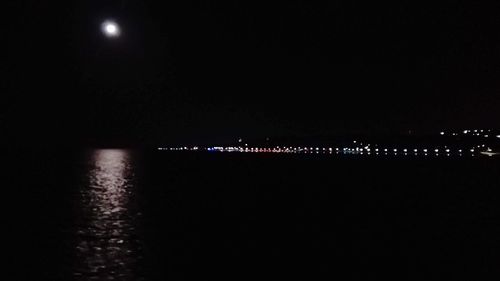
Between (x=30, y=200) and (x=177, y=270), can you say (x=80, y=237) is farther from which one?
(x=30, y=200)

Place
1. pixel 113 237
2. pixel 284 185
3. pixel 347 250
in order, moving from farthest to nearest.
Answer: pixel 284 185 < pixel 113 237 < pixel 347 250

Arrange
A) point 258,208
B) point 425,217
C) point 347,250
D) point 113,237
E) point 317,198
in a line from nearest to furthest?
point 347,250 → point 113,237 → point 425,217 → point 258,208 → point 317,198

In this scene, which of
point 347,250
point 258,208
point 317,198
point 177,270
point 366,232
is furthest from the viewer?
point 317,198

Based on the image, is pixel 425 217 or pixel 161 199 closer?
pixel 425 217

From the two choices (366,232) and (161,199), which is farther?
(161,199)

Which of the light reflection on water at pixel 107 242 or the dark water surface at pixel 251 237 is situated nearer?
the light reflection on water at pixel 107 242

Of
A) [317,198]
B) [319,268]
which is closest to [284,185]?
[317,198]

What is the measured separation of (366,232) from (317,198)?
17.5 meters

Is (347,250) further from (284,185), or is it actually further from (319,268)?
(284,185)

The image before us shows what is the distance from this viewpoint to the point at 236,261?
69.7ft

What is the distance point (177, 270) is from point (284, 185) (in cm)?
4154

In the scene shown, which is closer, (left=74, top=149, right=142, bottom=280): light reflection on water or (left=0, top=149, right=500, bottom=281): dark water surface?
(left=74, top=149, right=142, bottom=280): light reflection on water

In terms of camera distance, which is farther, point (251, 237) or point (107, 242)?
point (251, 237)

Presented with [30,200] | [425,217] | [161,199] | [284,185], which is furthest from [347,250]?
[284,185]
